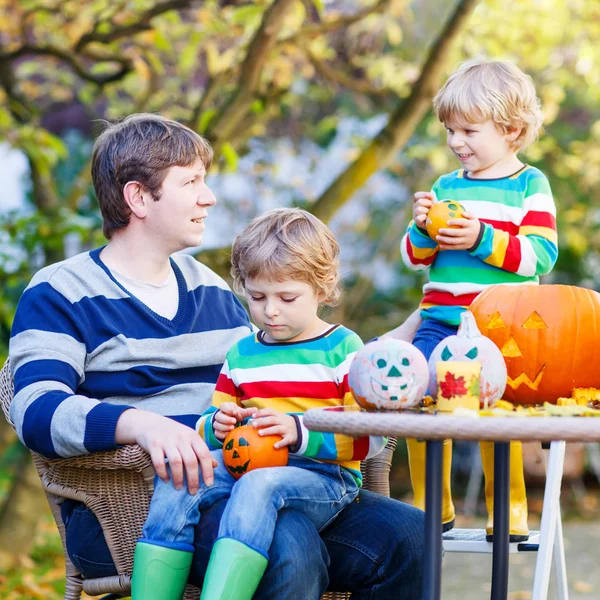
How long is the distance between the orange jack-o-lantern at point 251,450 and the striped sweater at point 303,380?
111 mm

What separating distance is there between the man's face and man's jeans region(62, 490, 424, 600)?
75 centimetres

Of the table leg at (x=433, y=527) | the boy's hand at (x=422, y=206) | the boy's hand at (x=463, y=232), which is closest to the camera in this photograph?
the table leg at (x=433, y=527)

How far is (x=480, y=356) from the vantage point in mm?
2002

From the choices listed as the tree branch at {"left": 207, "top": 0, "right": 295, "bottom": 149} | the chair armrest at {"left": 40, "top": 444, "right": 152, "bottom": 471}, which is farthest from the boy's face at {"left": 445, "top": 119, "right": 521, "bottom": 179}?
the tree branch at {"left": 207, "top": 0, "right": 295, "bottom": 149}

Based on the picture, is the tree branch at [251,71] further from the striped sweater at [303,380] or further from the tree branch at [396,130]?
the striped sweater at [303,380]

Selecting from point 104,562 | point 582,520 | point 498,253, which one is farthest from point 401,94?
point 104,562

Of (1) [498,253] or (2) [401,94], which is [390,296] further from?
(1) [498,253]

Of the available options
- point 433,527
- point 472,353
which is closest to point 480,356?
point 472,353

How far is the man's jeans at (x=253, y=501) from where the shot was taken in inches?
83.7

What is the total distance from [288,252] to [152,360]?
0.52 metres

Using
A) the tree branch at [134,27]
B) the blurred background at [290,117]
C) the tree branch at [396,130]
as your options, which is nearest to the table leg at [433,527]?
the blurred background at [290,117]

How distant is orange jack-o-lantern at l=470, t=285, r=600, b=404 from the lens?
2.33 m

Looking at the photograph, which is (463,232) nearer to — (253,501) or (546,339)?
(546,339)

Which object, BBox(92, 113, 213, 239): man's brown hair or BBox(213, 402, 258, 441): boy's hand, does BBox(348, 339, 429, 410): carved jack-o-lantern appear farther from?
BBox(92, 113, 213, 239): man's brown hair
